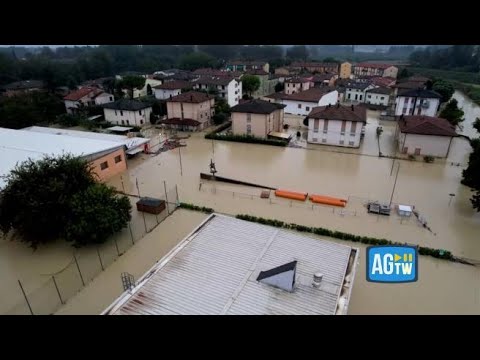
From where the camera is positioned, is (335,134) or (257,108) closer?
(335,134)

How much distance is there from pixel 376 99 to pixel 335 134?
17.0 metres

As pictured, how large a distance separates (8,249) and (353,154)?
1933 cm

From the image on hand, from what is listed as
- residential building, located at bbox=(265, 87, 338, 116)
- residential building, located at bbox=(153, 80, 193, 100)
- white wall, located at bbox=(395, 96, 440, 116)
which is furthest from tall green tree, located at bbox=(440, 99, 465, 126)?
residential building, located at bbox=(153, 80, 193, 100)

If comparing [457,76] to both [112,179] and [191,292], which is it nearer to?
[112,179]

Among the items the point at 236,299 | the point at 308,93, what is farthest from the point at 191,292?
the point at 308,93

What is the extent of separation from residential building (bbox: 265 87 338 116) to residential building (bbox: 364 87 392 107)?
6.11 metres

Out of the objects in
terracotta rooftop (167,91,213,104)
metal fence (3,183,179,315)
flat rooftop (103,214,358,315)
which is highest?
terracotta rooftop (167,91,213,104)

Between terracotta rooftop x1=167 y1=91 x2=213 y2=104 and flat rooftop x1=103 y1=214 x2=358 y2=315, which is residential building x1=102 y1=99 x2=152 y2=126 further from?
flat rooftop x1=103 y1=214 x2=358 y2=315

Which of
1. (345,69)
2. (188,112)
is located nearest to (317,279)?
(188,112)

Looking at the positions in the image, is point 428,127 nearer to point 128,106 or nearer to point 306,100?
point 306,100

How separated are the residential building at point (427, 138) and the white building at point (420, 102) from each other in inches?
320

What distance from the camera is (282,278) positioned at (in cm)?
798

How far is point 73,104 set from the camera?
33094 millimetres

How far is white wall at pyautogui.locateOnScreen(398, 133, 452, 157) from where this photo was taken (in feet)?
65.0
